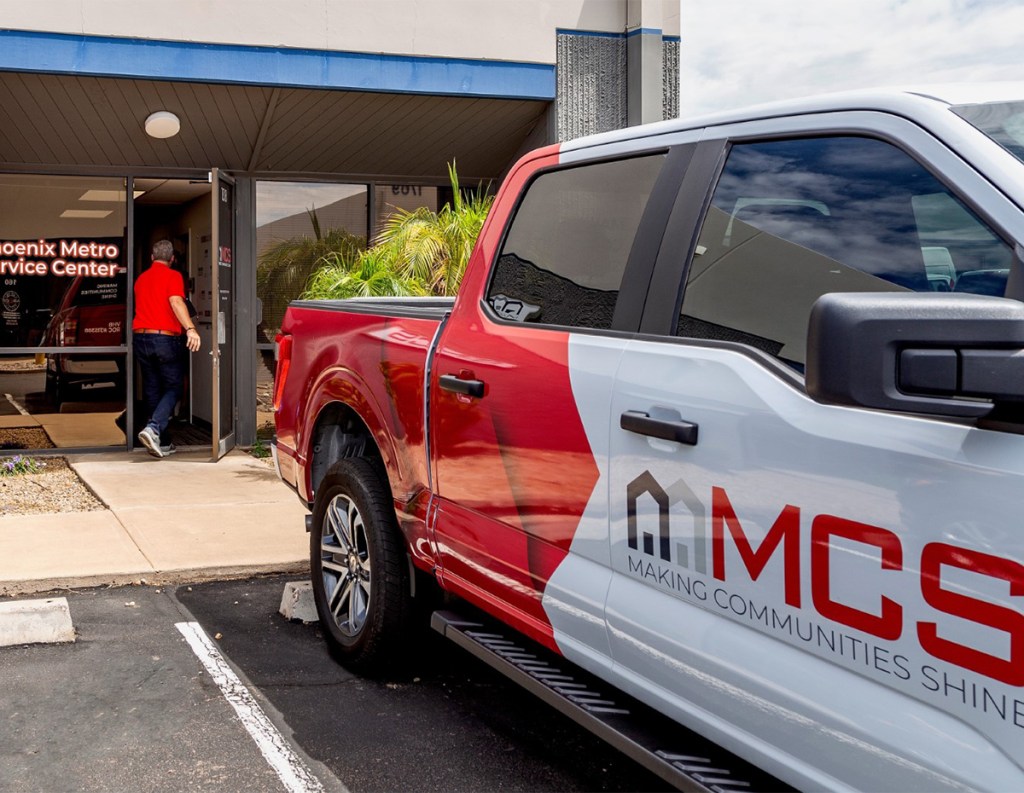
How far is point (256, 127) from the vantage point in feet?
33.7

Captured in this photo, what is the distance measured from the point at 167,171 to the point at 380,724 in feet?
25.9

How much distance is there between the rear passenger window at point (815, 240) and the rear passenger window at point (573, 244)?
1.18 feet

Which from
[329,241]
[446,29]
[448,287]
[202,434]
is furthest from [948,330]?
[202,434]

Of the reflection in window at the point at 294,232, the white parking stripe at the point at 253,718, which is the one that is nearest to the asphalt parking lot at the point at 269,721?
the white parking stripe at the point at 253,718

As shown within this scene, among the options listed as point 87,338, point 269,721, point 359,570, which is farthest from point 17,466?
point 269,721

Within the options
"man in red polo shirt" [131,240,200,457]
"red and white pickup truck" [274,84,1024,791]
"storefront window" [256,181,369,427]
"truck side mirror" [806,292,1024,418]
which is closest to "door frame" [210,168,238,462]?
"storefront window" [256,181,369,427]

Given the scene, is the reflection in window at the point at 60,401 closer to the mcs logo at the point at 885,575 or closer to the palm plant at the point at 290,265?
the palm plant at the point at 290,265

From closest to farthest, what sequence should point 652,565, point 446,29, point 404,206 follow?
point 652,565, point 446,29, point 404,206

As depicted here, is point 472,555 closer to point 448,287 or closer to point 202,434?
point 448,287

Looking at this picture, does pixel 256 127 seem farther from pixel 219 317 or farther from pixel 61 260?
pixel 61 260

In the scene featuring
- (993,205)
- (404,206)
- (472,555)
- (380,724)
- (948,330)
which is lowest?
(380,724)

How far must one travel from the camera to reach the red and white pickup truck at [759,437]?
1971 millimetres

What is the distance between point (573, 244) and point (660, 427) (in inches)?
37.8

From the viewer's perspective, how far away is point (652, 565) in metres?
Answer: 2.80
